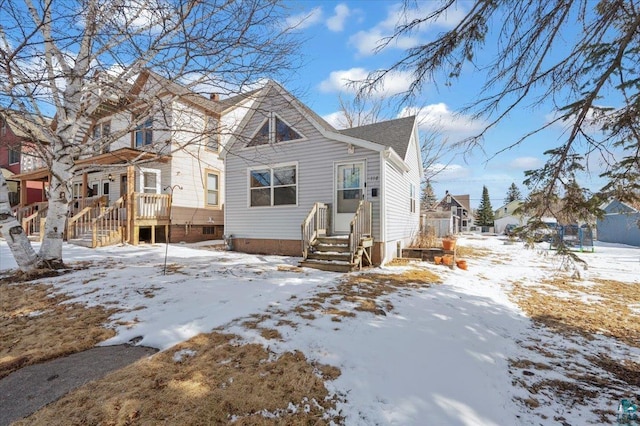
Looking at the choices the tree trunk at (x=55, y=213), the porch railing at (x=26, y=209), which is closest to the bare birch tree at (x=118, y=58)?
the tree trunk at (x=55, y=213)

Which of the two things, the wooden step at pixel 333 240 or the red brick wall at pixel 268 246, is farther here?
the red brick wall at pixel 268 246

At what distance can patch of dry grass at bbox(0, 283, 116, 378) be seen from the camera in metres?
2.91

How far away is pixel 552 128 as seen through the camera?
3.69 m

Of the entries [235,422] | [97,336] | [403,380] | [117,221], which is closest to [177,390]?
[235,422]

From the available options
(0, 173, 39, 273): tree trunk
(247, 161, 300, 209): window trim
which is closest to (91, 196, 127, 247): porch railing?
(0, 173, 39, 273): tree trunk

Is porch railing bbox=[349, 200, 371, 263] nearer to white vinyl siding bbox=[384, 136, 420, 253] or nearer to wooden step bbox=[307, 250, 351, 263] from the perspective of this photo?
wooden step bbox=[307, 250, 351, 263]

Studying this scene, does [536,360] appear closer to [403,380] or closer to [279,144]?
[403,380]

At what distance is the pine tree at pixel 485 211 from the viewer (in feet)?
182

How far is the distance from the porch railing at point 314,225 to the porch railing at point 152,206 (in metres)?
7.62

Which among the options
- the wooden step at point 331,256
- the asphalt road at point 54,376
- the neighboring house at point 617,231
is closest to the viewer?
the asphalt road at point 54,376

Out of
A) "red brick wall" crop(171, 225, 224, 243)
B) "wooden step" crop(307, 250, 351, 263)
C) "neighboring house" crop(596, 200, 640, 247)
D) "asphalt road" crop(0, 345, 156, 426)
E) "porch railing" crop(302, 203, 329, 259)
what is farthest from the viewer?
"neighboring house" crop(596, 200, 640, 247)

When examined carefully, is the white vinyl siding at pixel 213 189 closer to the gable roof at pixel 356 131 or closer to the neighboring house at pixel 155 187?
the neighboring house at pixel 155 187

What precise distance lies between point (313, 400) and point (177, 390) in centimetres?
110

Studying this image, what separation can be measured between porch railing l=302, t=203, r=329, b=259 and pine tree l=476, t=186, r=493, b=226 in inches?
2187
